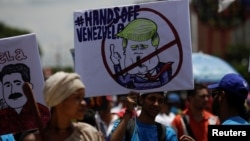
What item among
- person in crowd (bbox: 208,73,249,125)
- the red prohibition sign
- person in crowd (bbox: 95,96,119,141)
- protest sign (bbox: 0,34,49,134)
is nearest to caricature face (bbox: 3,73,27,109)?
protest sign (bbox: 0,34,49,134)

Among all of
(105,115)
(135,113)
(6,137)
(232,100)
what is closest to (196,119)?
(105,115)

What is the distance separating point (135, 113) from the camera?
7.41 meters

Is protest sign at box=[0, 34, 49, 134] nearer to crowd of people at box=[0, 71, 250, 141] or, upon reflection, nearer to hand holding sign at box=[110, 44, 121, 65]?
crowd of people at box=[0, 71, 250, 141]

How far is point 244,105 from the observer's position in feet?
23.7

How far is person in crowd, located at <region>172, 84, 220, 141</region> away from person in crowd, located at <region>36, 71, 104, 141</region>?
3.72m

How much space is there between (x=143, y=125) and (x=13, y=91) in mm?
1089

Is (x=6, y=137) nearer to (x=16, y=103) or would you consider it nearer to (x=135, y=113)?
(x=16, y=103)

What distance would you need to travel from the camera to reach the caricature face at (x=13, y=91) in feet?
23.7

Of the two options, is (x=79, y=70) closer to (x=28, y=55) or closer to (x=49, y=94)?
(x=28, y=55)

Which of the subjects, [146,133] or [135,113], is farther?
[135,113]

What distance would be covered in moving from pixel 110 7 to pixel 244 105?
1.37 metres

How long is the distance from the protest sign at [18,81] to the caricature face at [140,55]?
0.75 meters

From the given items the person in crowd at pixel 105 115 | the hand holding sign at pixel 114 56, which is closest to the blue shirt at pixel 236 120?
the hand holding sign at pixel 114 56

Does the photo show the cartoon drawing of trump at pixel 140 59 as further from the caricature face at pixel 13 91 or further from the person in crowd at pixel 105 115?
the person in crowd at pixel 105 115
